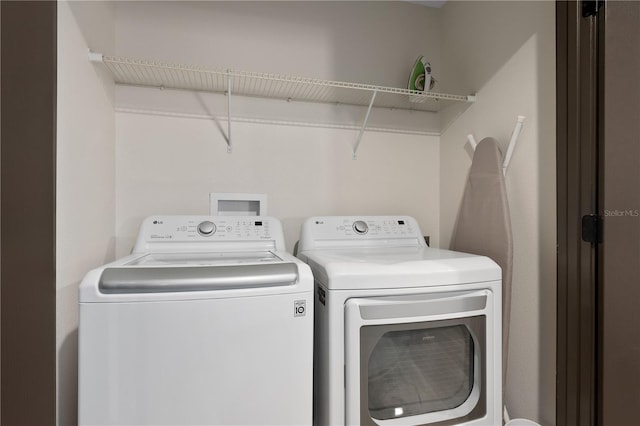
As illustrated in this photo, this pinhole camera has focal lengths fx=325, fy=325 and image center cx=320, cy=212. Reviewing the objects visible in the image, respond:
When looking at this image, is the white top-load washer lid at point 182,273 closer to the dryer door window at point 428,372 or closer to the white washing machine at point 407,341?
the white washing machine at point 407,341

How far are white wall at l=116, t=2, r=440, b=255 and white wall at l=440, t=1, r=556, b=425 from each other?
0.49 meters

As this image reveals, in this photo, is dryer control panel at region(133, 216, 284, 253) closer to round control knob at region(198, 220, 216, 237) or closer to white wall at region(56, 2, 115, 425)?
round control knob at region(198, 220, 216, 237)

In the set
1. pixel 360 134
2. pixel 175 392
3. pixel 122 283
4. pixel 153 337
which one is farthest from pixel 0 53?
pixel 360 134

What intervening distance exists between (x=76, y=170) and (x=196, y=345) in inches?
30.4

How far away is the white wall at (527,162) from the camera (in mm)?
1310

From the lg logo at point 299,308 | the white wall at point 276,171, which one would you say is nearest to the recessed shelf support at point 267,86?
the white wall at point 276,171

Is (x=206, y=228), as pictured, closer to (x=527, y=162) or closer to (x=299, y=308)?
(x=299, y=308)

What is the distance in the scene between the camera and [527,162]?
140 cm

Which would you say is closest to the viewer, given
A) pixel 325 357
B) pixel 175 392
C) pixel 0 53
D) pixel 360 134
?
pixel 0 53

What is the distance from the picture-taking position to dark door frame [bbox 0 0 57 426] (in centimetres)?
84

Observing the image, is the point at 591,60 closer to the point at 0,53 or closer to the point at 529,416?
the point at 529,416

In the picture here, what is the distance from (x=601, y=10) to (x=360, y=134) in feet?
3.51

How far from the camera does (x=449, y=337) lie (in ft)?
3.93

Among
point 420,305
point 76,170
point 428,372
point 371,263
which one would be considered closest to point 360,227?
point 371,263
